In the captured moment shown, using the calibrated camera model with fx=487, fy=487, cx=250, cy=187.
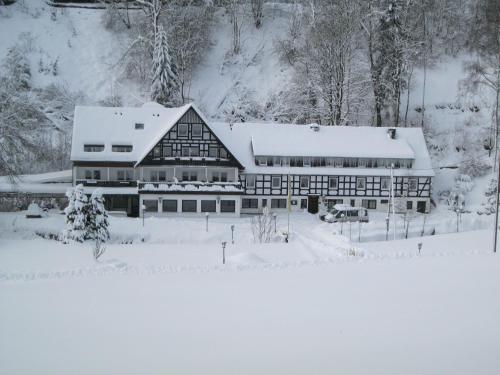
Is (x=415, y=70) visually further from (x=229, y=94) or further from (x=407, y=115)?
(x=229, y=94)

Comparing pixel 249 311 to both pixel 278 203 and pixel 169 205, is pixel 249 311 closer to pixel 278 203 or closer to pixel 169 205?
pixel 169 205

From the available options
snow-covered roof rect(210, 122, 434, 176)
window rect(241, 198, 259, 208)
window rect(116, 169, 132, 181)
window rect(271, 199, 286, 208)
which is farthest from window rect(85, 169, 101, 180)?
window rect(271, 199, 286, 208)

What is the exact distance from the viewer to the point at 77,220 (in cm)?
2623

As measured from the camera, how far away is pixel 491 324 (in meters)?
13.2

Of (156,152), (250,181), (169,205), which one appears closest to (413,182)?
(250,181)

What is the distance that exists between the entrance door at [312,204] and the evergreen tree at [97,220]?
16822mm

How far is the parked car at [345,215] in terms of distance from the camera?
33812 mm

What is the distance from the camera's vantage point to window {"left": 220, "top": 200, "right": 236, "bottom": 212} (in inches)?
1425

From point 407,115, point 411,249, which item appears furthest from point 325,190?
point 407,115

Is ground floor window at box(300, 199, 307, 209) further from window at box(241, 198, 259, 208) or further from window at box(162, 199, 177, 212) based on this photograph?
window at box(162, 199, 177, 212)

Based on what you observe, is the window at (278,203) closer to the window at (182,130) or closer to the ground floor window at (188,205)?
the ground floor window at (188,205)

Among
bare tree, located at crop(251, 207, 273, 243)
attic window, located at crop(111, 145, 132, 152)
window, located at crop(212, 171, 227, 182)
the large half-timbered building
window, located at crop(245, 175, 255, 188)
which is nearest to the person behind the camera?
bare tree, located at crop(251, 207, 273, 243)

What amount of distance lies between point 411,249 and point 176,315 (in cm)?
1526

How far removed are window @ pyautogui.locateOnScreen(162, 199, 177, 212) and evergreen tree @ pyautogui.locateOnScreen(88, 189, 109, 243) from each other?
328 inches
